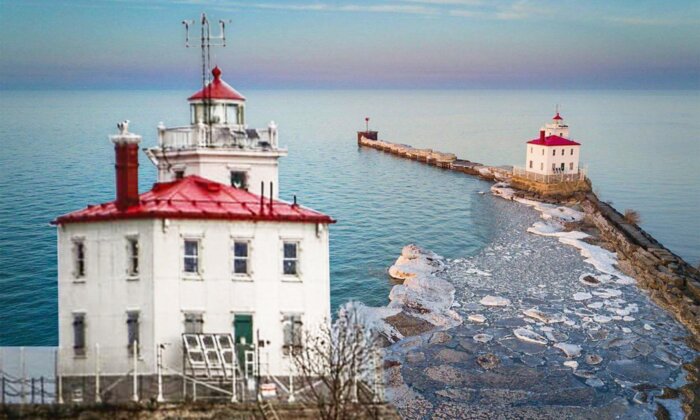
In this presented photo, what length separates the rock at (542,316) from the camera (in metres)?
40.4

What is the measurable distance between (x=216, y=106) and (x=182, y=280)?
376 inches

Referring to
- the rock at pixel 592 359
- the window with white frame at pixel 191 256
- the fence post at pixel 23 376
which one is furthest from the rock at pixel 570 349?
the fence post at pixel 23 376

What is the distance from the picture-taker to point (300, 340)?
2405 centimetres

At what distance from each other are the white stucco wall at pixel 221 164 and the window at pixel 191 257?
17.8 ft

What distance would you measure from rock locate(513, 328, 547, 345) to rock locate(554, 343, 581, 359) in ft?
2.69

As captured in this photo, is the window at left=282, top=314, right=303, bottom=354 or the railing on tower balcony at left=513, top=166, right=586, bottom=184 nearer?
the window at left=282, top=314, right=303, bottom=354

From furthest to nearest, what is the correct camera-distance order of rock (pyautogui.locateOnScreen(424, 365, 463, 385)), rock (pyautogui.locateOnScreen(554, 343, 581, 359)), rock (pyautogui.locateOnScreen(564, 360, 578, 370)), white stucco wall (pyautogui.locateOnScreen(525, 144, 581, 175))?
white stucco wall (pyautogui.locateOnScreen(525, 144, 581, 175)) → rock (pyautogui.locateOnScreen(554, 343, 581, 359)) → rock (pyautogui.locateOnScreen(564, 360, 578, 370)) → rock (pyautogui.locateOnScreen(424, 365, 463, 385))

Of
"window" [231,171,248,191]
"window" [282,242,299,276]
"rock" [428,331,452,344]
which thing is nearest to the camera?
"window" [282,242,299,276]

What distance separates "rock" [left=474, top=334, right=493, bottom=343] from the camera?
3744cm

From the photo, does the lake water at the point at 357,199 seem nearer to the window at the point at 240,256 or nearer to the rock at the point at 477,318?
the rock at the point at 477,318

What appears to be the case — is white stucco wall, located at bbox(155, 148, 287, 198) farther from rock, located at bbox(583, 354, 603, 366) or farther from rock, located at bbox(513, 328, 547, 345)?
rock, located at bbox(583, 354, 603, 366)

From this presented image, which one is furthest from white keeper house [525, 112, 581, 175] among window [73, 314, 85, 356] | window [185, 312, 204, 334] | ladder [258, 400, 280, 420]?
window [73, 314, 85, 356]

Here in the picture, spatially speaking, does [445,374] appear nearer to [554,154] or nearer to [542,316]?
[542,316]

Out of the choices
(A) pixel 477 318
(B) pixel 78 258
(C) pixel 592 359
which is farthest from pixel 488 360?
(B) pixel 78 258
